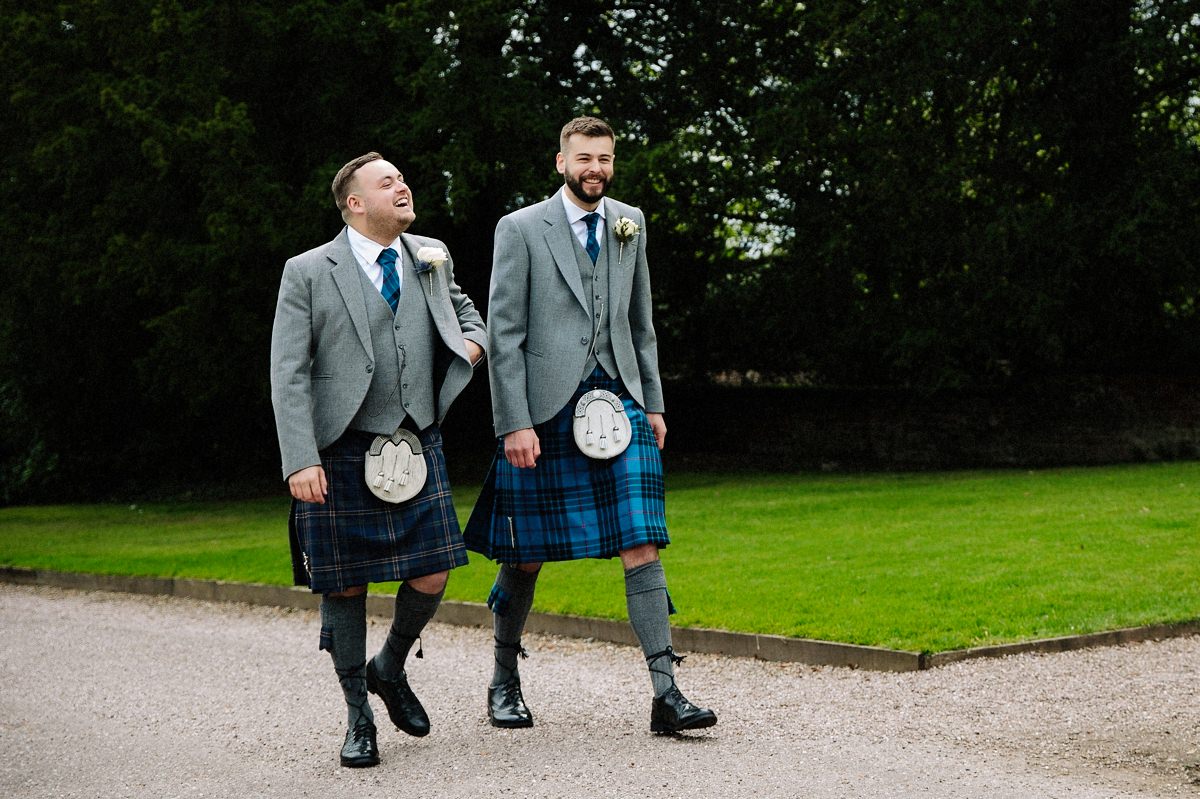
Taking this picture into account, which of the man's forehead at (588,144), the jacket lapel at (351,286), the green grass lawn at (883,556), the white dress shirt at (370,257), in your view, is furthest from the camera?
the green grass lawn at (883,556)

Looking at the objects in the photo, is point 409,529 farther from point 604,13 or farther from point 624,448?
point 604,13

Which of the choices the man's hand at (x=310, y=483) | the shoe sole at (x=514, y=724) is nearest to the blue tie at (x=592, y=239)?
the man's hand at (x=310, y=483)

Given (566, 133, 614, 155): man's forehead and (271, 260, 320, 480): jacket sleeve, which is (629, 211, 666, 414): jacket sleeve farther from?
(271, 260, 320, 480): jacket sleeve

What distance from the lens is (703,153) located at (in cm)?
2014

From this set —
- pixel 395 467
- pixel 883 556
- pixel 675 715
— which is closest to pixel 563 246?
pixel 395 467

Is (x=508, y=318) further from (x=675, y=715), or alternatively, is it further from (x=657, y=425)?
(x=675, y=715)

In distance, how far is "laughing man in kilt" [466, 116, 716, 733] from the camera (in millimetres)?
5059

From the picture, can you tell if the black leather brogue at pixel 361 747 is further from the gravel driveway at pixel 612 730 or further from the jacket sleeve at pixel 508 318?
the jacket sleeve at pixel 508 318

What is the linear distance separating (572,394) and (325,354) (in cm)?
90

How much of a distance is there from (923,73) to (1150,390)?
531 cm

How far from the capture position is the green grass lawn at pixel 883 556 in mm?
7371

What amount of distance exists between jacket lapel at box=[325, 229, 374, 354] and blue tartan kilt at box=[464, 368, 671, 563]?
678mm

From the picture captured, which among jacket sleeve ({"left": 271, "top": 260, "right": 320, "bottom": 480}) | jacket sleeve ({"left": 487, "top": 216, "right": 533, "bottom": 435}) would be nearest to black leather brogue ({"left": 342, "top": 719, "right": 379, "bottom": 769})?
jacket sleeve ({"left": 271, "top": 260, "right": 320, "bottom": 480})

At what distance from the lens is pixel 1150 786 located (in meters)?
4.23
